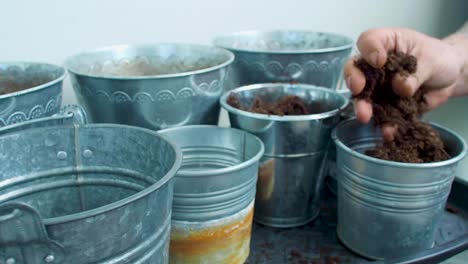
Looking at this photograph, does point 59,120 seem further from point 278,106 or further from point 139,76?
point 278,106

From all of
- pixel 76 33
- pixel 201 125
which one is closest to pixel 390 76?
pixel 201 125

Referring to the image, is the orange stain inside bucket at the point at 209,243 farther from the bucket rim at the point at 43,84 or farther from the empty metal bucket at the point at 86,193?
the bucket rim at the point at 43,84

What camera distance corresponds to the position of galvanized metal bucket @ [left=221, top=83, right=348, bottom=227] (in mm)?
705

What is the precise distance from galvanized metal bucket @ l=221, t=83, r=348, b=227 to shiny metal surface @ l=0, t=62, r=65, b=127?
0.27m

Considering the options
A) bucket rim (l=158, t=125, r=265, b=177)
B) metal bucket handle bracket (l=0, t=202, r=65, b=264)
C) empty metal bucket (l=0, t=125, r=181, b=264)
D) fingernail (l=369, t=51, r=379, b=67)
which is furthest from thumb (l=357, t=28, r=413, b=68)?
metal bucket handle bracket (l=0, t=202, r=65, b=264)

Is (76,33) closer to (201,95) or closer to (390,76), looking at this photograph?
(201,95)

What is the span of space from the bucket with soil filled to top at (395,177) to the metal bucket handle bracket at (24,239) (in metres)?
0.46

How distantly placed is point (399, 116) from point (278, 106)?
203mm

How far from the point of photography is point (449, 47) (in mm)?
807

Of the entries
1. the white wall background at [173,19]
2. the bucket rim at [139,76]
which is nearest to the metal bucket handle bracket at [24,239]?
the bucket rim at [139,76]

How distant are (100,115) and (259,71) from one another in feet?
1.01

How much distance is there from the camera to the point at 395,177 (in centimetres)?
64

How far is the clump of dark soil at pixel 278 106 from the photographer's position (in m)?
0.75

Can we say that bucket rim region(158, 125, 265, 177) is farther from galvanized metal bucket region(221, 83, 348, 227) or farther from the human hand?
the human hand
